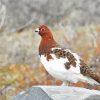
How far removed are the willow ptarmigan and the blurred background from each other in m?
2.57

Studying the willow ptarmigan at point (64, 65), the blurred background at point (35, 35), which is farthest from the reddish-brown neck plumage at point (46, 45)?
the blurred background at point (35, 35)

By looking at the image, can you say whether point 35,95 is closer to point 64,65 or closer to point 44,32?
point 64,65

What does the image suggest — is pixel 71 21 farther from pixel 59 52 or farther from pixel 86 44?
pixel 59 52

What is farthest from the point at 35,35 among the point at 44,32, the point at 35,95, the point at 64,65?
the point at 35,95

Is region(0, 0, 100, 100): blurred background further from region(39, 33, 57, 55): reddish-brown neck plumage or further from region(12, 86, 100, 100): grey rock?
region(12, 86, 100, 100): grey rock

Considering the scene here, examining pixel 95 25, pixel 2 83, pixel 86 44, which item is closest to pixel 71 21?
pixel 95 25

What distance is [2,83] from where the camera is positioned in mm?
13086

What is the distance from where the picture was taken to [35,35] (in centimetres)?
1597

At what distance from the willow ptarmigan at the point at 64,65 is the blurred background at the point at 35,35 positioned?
8.44ft

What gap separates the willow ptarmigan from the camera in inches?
372

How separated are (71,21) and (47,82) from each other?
4.35 meters

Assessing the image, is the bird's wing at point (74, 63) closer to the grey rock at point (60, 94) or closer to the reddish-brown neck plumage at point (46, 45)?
the reddish-brown neck plumage at point (46, 45)

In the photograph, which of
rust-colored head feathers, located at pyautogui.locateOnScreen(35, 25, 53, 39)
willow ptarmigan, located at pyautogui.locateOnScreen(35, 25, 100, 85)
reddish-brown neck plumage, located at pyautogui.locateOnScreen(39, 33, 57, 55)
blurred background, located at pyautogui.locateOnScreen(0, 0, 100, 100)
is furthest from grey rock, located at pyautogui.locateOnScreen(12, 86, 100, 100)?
blurred background, located at pyautogui.locateOnScreen(0, 0, 100, 100)

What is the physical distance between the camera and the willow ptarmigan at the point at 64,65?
31.0ft
